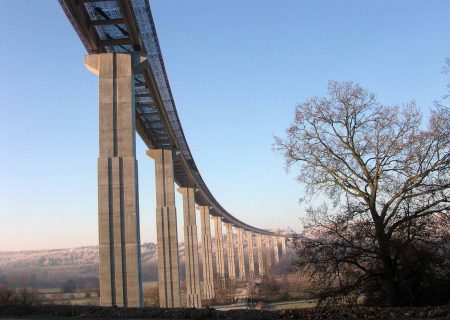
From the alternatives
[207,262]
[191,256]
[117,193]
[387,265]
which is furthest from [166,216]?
[207,262]

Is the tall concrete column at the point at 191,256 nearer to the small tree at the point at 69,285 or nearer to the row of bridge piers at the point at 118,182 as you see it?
the row of bridge piers at the point at 118,182

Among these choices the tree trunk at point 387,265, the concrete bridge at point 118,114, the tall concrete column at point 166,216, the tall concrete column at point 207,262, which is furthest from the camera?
the tall concrete column at point 207,262

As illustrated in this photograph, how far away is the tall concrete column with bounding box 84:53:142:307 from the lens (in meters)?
20.6

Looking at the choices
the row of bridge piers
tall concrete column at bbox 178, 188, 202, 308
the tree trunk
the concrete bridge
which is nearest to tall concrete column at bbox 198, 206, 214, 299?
tall concrete column at bbox 178, 188, 202, 308

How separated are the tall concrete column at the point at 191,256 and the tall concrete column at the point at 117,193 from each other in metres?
31.9

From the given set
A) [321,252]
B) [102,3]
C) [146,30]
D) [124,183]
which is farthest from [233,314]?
[146,30]

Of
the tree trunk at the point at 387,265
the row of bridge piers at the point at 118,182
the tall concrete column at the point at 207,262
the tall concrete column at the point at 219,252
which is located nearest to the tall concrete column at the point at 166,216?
the row of bridge piers at the point at 118,182

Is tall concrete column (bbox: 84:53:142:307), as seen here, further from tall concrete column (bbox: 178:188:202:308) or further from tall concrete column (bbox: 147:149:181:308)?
tall concrete column (bbox: 178:188:202:308)

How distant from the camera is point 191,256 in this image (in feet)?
174

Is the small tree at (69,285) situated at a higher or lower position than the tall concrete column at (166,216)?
lower

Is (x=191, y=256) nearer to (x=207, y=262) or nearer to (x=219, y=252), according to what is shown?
(x=207, y=262)

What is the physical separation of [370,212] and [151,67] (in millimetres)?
15019

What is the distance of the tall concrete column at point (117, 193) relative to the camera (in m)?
20.6

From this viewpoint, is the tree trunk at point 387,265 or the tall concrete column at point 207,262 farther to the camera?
the tall concrete column at point 207,262
